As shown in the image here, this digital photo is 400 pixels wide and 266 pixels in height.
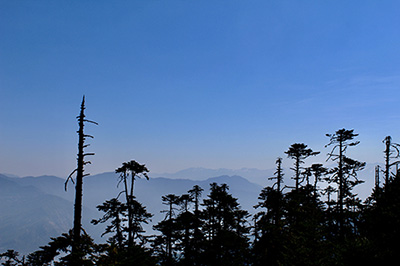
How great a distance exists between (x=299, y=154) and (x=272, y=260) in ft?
45.1

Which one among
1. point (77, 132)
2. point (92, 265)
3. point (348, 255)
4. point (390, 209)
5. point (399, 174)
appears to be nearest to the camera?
A: point (92, 265)

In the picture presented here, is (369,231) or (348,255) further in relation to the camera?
(369,231)

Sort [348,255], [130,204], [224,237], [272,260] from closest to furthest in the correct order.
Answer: [348,255]
[272,260]
[224,237]
[130,204]

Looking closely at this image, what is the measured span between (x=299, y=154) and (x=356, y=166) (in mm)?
5965

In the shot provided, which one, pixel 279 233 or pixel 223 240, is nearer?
pixel 279 233

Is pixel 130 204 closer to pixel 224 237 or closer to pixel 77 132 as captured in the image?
pixel 224 237

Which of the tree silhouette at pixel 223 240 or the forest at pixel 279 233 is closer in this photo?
the forest at pixel 279 233

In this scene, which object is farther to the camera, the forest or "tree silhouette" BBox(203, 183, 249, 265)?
"tree silhouette" BBox(203, 183, 249, 265)

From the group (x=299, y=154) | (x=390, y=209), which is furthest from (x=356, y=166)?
(x=390, y=209)

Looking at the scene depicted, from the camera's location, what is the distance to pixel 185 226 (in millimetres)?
32344

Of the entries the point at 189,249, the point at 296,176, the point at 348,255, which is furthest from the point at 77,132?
the point at 296,176

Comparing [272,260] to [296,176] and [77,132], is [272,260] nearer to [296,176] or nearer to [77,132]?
[296,176]

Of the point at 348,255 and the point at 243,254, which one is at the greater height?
the point at 348,255

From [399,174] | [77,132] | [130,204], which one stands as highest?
[77,132]
